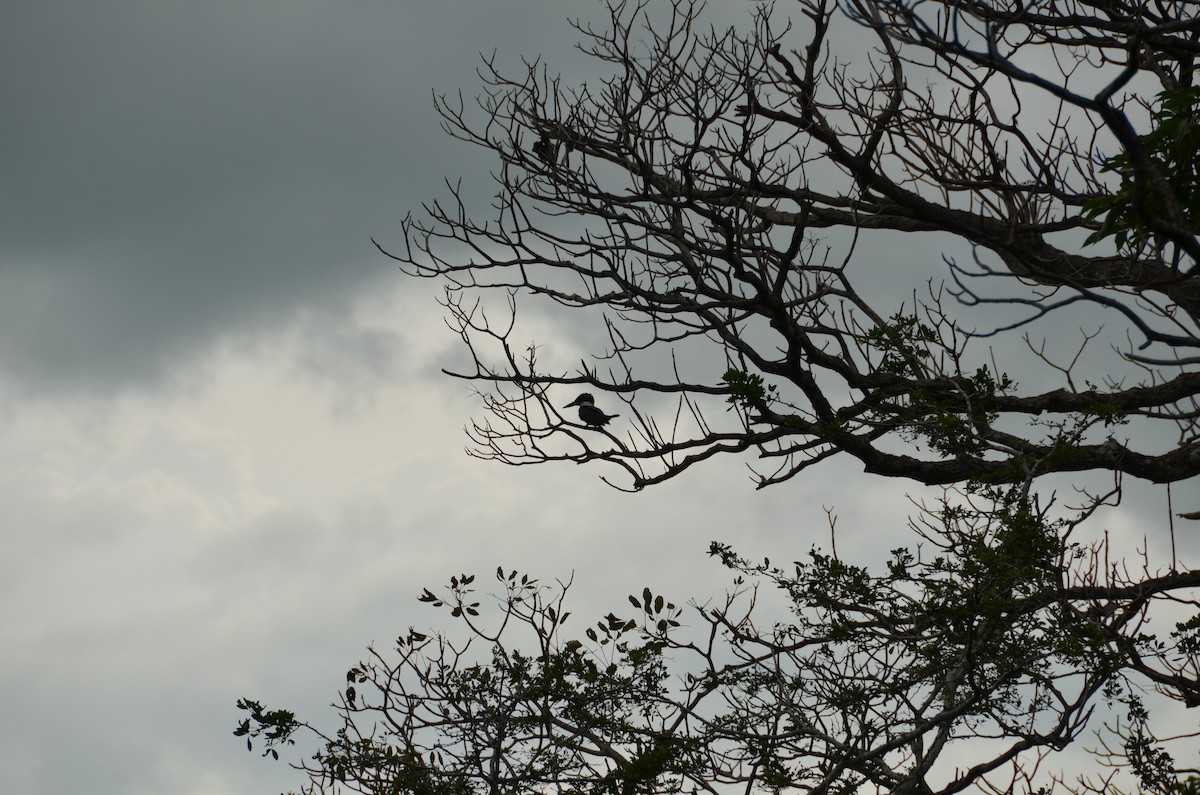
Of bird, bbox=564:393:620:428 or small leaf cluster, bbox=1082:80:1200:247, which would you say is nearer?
small leaf cluster, bbox=1082:80:1200:247

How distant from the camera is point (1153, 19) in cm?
808

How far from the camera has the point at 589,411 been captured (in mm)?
9281

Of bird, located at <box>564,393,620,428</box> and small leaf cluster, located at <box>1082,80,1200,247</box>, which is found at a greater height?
bird, located at <box>564,393,620,428</box>

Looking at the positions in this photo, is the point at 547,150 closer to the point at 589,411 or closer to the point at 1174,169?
the point at 589,411

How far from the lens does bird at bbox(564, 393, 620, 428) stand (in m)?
9.27

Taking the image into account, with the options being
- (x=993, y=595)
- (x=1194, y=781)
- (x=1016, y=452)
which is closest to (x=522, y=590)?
(x=993, y=595)

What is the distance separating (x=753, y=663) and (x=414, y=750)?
7.73 feet

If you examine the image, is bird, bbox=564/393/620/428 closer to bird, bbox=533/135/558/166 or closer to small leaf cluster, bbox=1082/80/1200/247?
bird, bbox=533/135/558/166

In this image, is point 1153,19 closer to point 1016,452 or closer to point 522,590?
point 1016,452

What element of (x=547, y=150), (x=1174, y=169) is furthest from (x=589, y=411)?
(x=1174, y=169)

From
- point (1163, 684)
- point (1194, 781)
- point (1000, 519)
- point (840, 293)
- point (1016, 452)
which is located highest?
point (840, 293)

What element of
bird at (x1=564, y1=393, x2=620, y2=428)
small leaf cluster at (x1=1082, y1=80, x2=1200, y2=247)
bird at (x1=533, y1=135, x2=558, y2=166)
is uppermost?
bird at (x1=533, y1=135, x2=558, y2=166)

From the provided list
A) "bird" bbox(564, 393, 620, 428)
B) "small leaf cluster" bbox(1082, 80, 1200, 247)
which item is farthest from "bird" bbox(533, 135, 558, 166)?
"small leaf cluster" bbox(1082, 80, 1200, 247)

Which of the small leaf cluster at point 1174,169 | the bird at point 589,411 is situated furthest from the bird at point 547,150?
the small leaf cluster at point 1174,169
